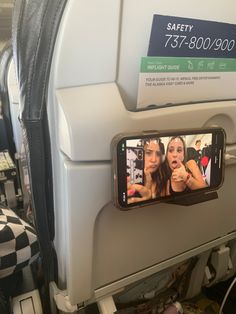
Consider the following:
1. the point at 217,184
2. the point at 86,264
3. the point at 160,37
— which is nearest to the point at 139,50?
the point at 160,37

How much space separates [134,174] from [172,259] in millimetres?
360

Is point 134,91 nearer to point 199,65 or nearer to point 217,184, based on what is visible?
point 199,65

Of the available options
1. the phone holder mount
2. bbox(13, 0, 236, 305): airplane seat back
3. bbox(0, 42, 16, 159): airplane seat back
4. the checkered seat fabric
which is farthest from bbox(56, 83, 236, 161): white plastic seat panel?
bbox(0, 42, 16, 159): airplane seat back

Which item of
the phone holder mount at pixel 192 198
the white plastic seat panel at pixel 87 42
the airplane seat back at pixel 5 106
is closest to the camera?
the white plastic seat panel at pixel 87 42

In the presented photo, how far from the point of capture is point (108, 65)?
0.47m

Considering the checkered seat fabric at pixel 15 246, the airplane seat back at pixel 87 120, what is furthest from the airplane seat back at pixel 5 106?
the airplane seat back at pixel 87 120

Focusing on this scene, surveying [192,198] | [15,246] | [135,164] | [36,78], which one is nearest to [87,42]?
[36,78]

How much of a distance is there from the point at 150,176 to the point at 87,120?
0.15m

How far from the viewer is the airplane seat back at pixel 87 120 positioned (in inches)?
17.3

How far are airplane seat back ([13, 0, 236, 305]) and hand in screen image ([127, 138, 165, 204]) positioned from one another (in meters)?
0.04

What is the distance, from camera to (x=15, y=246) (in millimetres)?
646

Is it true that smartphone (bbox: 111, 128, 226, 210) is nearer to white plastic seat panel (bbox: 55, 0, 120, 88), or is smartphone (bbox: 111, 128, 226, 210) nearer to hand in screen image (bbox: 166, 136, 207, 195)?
hand in screen image (bbox: 166, 136, 207, 195)

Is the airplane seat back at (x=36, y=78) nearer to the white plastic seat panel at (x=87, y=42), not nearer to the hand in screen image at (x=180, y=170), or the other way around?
the white plastic seat panel at (x=87, y=42)

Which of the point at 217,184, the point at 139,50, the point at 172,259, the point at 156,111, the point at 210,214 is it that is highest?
the point at 139,50
